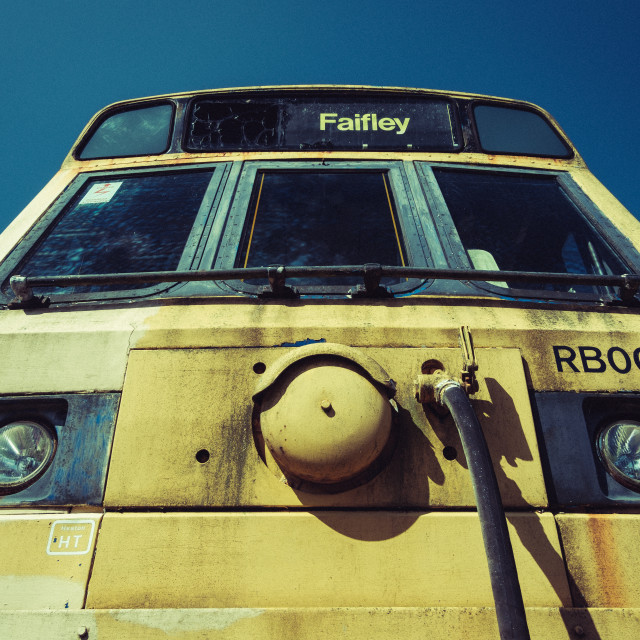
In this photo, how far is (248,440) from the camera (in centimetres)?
147

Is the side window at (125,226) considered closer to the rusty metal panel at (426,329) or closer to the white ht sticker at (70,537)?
the rusty metal panel at (426,329)

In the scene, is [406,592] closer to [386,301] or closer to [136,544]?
[136,544]

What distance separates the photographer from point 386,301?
1.82 metres

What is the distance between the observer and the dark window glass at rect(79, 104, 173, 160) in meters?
2.82

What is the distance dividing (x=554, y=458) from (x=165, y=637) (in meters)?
1.13

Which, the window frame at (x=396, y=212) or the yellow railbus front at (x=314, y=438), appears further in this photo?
the window frame at (x=396, y=212)

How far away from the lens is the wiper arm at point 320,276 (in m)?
1.75

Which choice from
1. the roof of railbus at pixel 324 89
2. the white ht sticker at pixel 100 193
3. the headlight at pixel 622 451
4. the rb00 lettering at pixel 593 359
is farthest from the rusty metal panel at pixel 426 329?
the roof of railbus at pixel 324 89

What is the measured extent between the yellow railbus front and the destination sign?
627 mm

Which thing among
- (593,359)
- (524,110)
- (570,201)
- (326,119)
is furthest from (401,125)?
(593,359)

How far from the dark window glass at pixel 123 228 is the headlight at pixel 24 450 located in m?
0.68

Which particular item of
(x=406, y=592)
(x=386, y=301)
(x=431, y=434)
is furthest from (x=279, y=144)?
(x=406, y=592)

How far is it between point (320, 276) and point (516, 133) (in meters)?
1.81

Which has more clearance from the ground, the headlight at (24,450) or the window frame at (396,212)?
the window frame at (396,212)
